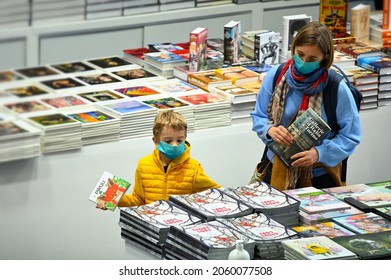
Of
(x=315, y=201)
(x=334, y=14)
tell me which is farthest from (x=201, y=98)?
(x=315, y=201)

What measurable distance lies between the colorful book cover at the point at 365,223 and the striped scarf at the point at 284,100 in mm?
528

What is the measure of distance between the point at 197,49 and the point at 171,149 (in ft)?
5.97

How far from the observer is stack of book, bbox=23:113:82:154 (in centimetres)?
518

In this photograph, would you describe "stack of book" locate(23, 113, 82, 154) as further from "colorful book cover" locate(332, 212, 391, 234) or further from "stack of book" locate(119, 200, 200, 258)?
"colorful book cover" locate(332, 212, 391, 234)

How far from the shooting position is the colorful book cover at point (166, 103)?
5707 mm

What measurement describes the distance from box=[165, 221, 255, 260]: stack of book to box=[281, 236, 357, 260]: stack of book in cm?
14

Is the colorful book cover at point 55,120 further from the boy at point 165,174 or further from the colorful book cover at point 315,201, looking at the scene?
the colorful book cover at point 315,201

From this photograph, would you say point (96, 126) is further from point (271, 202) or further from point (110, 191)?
point (271, 202)

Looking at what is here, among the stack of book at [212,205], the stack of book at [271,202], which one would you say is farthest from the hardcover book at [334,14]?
the stack of book at [212,205]

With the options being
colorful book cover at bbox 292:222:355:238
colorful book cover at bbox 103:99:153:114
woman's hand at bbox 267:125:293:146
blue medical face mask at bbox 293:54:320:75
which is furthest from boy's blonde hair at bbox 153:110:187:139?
colorful book cover at bbox 103:99:153:114

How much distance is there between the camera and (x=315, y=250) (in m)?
3.70

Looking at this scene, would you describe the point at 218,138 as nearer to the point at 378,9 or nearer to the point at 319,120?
the point at 319,120

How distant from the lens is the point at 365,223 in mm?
4129

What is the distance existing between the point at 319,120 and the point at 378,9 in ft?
12.8
